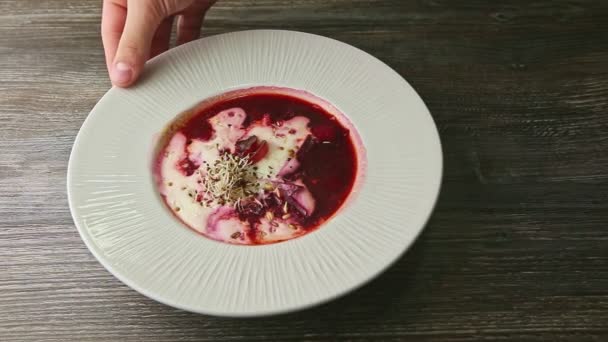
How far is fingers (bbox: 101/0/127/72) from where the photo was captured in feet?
5.88

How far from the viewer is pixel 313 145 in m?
1.57

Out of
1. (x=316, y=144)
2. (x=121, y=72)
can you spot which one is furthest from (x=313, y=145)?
(x=121, y=72)

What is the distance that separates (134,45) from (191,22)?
0.39 meters

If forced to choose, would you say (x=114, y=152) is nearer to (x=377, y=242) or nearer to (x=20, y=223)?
(x=20, y=223)

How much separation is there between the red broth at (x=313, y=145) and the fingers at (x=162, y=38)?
0.45 m

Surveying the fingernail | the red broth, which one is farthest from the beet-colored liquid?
the fingernail

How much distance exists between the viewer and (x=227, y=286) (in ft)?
3.99

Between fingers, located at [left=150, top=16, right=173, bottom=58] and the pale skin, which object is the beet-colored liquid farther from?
fingers, located at [left=150, top=16, right=173, bottom=58]

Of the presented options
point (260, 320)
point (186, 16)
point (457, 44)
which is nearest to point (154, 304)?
point (260, 320)

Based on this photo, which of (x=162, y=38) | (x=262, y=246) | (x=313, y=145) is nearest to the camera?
(x=262, y=246)

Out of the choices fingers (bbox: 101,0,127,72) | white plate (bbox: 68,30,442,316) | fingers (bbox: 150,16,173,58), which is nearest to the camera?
white plate (bbox: 68,30,442,316)

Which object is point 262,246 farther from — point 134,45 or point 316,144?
point 134,45

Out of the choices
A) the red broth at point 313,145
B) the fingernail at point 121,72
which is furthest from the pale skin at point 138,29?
the red broth at point 313,145

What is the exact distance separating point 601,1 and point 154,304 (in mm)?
1809
